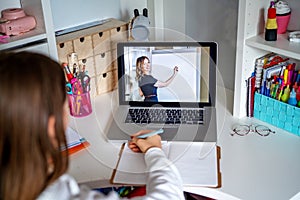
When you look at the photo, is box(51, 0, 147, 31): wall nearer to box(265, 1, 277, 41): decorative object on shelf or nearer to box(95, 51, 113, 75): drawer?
box(95, 51, 113, 75): drawer

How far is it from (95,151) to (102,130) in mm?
127

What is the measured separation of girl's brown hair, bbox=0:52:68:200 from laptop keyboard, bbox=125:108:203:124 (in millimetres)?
620

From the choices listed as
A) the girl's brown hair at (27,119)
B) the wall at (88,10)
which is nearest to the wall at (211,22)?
the wall at (88,10)

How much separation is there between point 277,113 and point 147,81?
1.48 ft

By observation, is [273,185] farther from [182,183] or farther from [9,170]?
[9,170]

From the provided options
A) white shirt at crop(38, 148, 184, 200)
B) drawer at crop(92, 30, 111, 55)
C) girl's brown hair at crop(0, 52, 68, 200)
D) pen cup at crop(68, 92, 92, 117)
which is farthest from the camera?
drawer at crop(92, 30, 111, 55)

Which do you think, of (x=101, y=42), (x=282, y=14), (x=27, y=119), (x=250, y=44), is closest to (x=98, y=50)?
Answer: (x=101, y=42)

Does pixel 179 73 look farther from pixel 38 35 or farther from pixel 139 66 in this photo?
pixel 38 35

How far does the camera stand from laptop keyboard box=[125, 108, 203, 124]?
4.61 ft

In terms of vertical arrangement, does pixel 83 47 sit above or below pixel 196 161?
above

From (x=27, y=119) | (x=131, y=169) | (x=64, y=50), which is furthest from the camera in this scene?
(x=64, y=50)

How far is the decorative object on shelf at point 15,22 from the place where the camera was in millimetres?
1339

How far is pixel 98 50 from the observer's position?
1631mm

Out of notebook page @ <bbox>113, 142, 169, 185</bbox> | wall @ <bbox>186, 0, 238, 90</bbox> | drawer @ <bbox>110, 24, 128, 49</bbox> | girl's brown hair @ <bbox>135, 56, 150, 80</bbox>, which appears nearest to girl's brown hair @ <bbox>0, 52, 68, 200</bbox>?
notebook page @ <bbox>113, 142, 169, 185</bbox>
